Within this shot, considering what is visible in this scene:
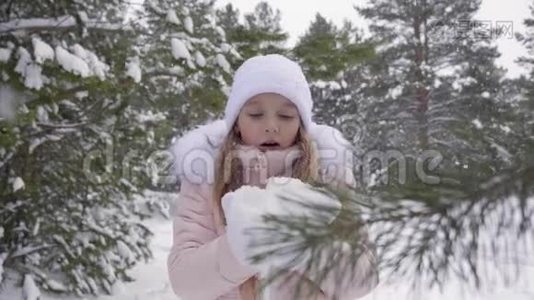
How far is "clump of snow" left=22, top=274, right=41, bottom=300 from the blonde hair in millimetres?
5047

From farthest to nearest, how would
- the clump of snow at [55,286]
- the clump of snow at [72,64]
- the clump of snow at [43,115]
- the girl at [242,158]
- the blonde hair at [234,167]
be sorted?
the clump of snow at [55,286], the clump of snow at [43,115], the clump of snow at [72,64], the blonde hair at [234,167], the girl at [242,158]

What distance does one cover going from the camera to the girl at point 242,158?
6.08 ft

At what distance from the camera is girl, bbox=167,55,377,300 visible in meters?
1.85

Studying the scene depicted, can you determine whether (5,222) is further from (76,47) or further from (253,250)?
(253,250)

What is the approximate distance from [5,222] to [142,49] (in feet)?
8.37

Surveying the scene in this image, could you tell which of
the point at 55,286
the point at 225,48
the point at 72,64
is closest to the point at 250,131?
the point at 72,64

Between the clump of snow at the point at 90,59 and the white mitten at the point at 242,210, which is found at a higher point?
the clump of snow at the point at 90,59

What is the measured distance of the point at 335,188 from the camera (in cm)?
81

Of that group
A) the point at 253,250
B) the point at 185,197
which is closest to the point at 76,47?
the point at 185,197

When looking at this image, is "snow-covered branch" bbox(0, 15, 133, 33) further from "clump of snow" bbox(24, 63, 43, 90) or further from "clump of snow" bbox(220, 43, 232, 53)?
"clump of snow" bbox(220, 43, 232, 53)

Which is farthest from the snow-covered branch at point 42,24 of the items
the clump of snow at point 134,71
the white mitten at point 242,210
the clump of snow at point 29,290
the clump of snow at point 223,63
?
the white mitten at point 242,210

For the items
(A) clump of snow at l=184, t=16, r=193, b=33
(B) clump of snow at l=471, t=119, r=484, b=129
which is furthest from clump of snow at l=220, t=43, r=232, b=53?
(B) clump of snow at l=471, t=119, r=484, b=129

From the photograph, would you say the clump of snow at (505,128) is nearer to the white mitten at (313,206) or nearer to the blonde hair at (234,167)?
the white mitten at (313,206)

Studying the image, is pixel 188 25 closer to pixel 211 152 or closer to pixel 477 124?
pixel 211 152
